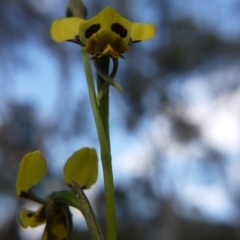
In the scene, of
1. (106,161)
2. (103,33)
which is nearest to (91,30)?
(103,33)

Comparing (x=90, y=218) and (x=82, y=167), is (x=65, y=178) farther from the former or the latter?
(x=90, y=218)

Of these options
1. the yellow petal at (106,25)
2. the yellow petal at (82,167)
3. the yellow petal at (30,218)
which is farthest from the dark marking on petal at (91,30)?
the yellow petal at (30,218)

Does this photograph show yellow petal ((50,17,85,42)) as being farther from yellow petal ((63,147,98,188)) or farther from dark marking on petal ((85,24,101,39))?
yellow petal ((63,147,98,188))

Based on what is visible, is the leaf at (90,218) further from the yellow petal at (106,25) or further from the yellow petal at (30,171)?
the yellow petal at (106,25)

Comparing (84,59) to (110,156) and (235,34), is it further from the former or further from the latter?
(235,34)

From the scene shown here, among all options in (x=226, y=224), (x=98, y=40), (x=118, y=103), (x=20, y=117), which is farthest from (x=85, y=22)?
(x=226, y=224)
